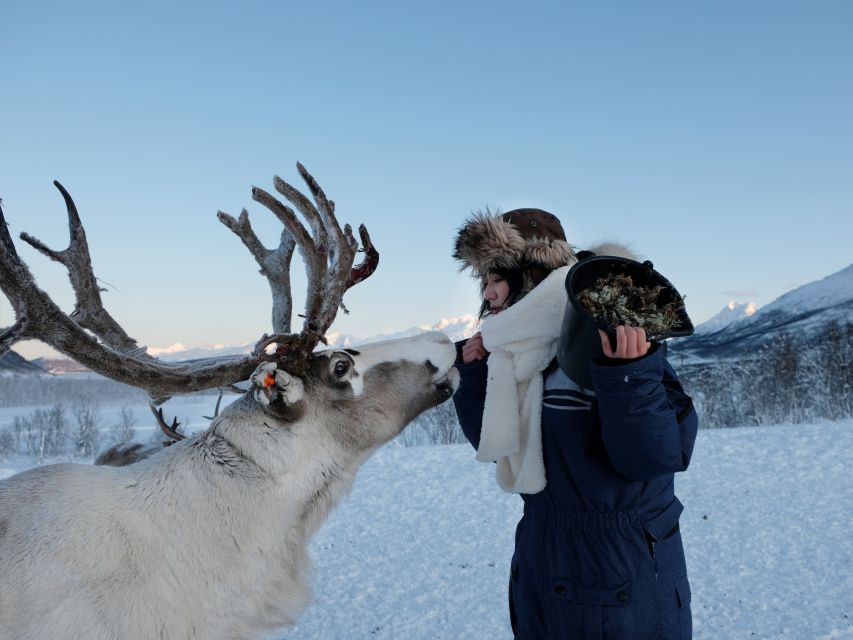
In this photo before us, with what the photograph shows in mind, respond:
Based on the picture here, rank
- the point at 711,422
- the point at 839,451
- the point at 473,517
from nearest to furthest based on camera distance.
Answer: the point at 473,517 < the point at 839,451 < the point at 711,422

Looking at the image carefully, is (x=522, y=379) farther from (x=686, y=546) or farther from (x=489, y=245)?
(x=686, y=546)

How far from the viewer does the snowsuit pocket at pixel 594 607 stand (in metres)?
2.62

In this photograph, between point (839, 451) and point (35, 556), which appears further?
point (839, 451)

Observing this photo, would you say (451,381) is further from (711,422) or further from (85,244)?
(711,422)

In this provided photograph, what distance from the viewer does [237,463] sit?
2871mm

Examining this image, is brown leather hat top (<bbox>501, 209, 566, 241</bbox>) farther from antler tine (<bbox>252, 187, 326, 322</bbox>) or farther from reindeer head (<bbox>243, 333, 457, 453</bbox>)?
antler tine (<bbox>252, 187, 326, 322</bbox>)

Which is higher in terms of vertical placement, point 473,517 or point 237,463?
point 237,463

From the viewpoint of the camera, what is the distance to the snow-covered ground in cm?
767

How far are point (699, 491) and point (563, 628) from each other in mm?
12176

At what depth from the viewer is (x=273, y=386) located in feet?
9.53

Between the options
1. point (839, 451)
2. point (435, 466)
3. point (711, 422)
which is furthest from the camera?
point (711, 422)

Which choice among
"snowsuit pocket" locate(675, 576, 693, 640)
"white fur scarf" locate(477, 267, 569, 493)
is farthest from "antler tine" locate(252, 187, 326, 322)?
"snowsuit pocket" locate(675, 576, 693, 640)

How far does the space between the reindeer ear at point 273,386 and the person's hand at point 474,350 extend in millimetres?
998

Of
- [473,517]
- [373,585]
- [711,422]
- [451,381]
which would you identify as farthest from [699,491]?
[711,422]
